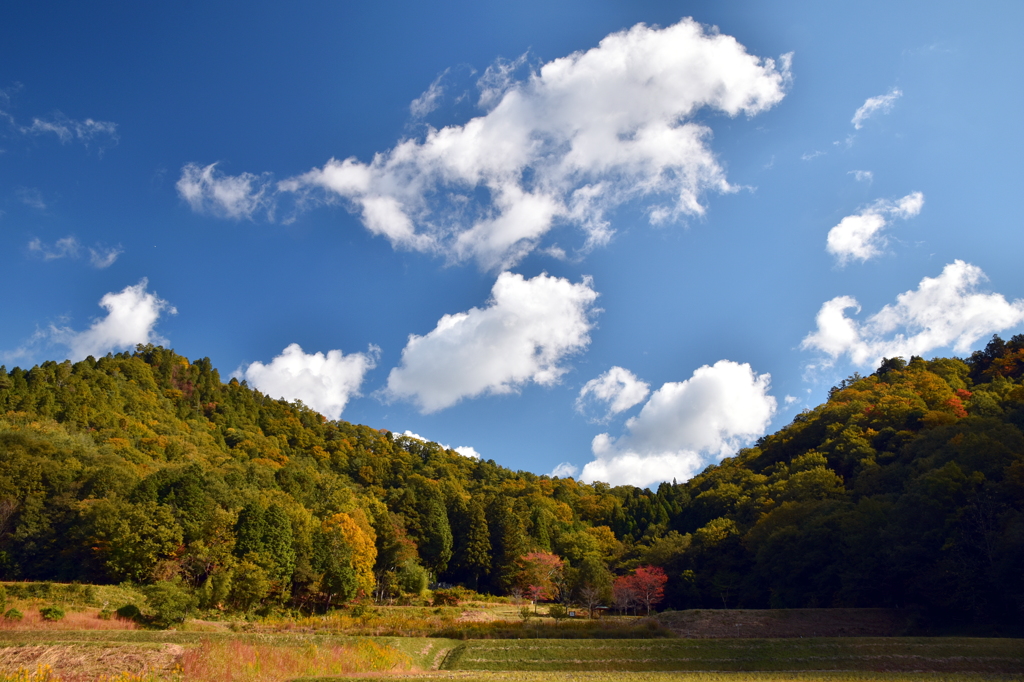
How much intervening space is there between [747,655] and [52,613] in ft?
111

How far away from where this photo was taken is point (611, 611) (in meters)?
59.1

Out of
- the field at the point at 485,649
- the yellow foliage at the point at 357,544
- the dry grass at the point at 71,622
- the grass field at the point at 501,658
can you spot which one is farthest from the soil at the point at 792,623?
the dry grass at the point at 71,622

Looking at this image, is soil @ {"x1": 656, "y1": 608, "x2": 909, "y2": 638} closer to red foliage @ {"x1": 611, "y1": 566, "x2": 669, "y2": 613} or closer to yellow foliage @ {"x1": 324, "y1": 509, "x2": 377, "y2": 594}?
red foliage @ {"x1": 611, "y1": 566, "x2": 669, "y2": 613}

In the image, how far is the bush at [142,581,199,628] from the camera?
30.0 meters

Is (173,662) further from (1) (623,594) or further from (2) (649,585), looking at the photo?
(2) (649,585)

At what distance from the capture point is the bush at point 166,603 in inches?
1182

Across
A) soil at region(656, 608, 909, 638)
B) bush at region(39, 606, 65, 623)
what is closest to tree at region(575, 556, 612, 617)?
soil at region(656, 608, 909, 638)

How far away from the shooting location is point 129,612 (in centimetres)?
3158

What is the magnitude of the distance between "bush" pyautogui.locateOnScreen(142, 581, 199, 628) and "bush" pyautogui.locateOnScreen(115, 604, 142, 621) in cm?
99

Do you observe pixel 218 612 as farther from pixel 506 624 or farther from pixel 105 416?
pixel 105 416

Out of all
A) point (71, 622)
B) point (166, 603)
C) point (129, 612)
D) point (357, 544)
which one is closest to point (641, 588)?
point (357, 544)

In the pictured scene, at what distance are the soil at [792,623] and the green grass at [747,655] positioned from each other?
674 cm

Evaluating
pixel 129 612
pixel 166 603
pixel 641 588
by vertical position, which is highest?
pixel 166 603

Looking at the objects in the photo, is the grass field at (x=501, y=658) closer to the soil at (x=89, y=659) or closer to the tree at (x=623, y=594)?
the soil at (x=89, y=659)
